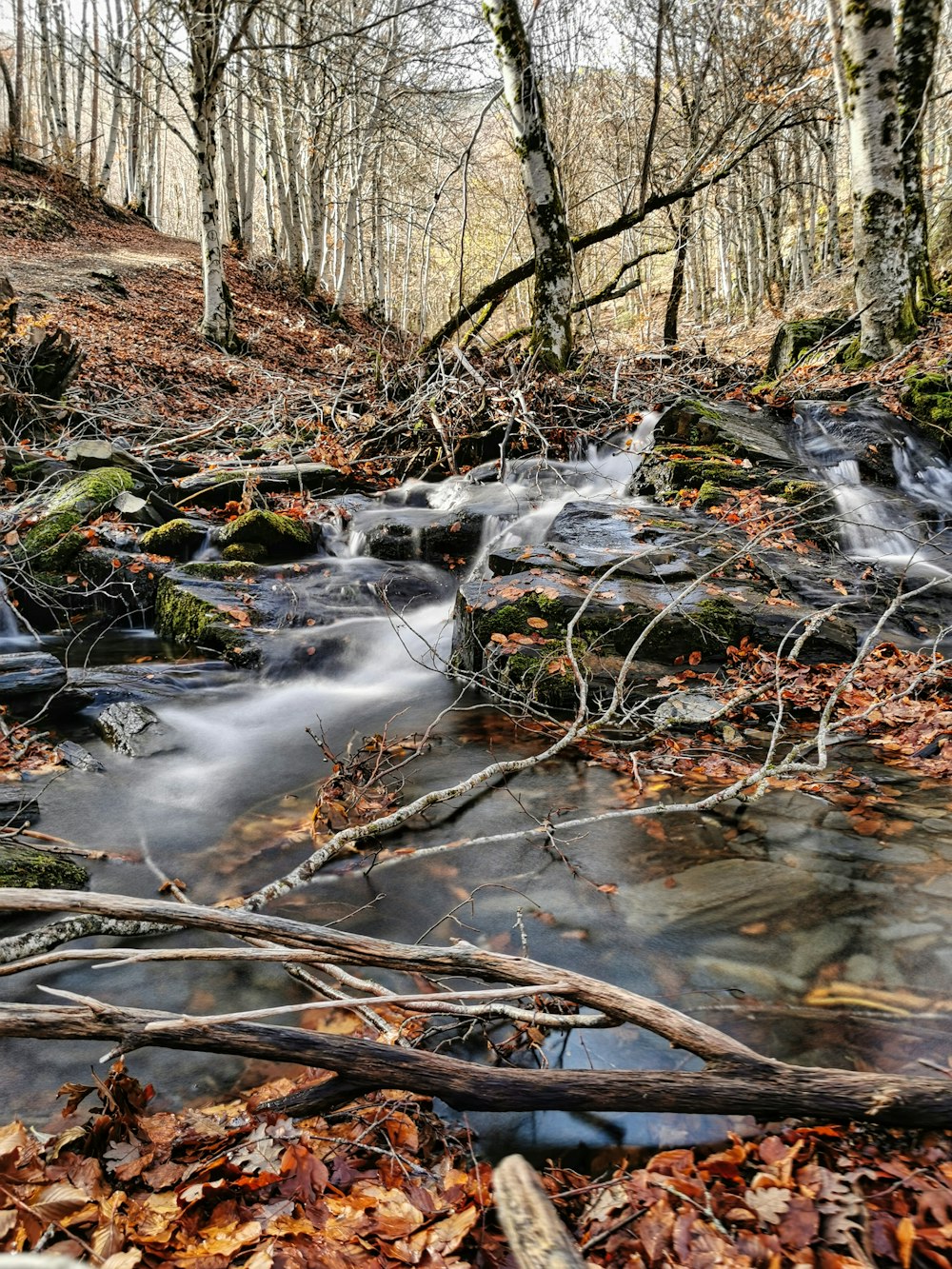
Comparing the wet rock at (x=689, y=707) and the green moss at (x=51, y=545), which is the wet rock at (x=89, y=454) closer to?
the green moss at (x=51, y=545)

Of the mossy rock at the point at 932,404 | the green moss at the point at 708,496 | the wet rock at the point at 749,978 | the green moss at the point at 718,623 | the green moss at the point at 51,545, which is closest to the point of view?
the wet rock at the point at 749,978

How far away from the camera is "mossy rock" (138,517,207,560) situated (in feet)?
26.7

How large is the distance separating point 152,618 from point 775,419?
822 centimetres

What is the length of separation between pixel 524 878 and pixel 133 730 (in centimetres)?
333

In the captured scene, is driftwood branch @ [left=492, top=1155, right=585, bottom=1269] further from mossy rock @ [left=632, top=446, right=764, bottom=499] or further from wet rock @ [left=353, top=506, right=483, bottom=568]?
mossy rock @ [left=632, top=446, right=764, bottom=499]

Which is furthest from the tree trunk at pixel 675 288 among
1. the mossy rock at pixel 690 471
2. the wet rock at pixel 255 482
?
the wet rock at pixel 255 482

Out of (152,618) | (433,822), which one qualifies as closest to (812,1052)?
(433,822)

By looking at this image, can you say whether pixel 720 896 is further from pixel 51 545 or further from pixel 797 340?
pixel 797 340

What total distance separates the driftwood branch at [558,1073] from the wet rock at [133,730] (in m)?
3.28

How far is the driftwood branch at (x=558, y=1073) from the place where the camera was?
1.94 meters

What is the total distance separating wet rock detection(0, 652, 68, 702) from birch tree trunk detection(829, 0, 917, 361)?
1124 centimetres

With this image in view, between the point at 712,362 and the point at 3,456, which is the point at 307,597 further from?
the point at 712,362

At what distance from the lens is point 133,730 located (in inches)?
213

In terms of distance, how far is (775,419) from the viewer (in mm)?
9539
